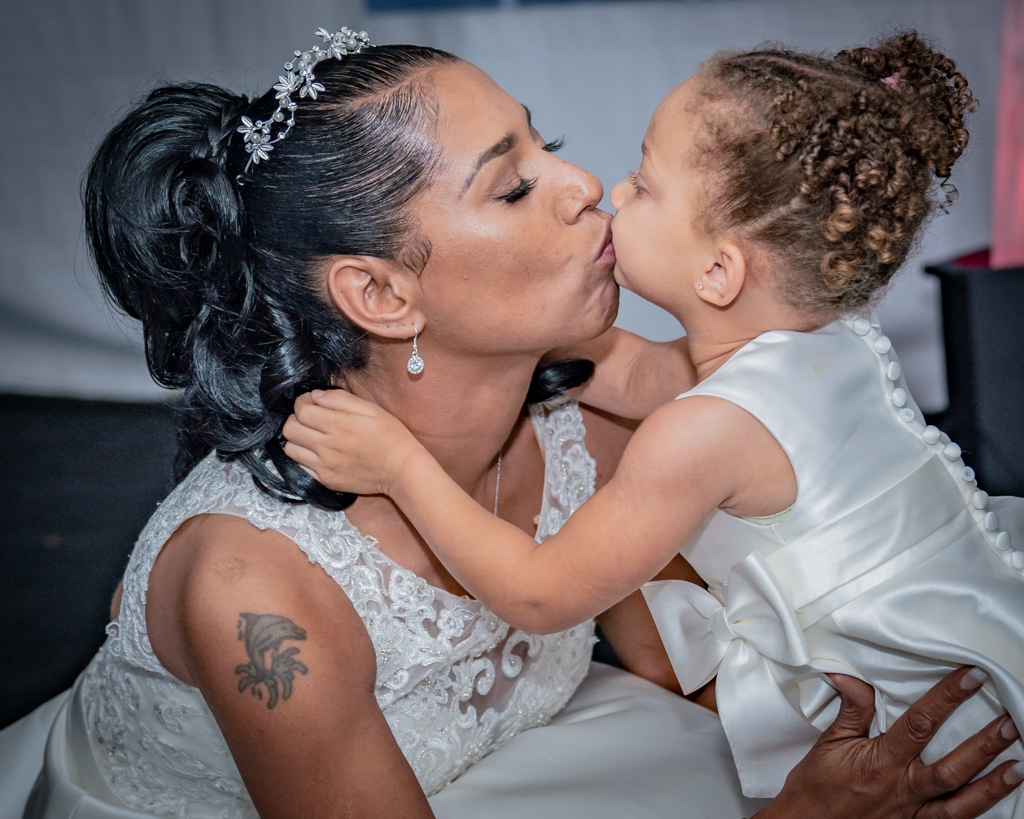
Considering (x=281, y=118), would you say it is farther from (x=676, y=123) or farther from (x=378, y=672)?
(x=378, y=672)

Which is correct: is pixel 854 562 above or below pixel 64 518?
above

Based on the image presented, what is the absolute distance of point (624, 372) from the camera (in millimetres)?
1915

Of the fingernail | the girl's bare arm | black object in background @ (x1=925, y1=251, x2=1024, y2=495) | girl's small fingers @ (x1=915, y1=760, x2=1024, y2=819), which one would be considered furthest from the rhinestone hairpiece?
black object in background @ (x1=925, y1=251, x2=1024, y2=495)

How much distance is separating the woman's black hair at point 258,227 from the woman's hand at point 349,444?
0.05m

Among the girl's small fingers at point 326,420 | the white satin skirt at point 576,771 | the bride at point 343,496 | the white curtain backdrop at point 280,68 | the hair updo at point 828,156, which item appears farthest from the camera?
the white curtain backdrop at point 280,68

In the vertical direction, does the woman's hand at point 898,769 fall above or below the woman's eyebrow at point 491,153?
below

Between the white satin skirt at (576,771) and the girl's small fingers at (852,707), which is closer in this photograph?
the girl's small fingers at (852,707)

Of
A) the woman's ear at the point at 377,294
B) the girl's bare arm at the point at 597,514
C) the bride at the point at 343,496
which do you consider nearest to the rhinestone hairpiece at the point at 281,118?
the bride at the point at 343,496

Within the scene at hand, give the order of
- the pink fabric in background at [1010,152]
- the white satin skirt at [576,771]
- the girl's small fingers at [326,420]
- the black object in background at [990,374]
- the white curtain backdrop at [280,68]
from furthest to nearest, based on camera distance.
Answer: the pink fabric in background at [1010,152]
the white curtain backdrop at [280,68]
the black object in background at [990,374]
the white satin skirt at [576,771]
the girl's small fingers at [326,420]

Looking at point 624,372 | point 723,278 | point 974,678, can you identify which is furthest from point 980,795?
point 624,372

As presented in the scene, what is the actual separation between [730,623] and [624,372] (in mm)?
597

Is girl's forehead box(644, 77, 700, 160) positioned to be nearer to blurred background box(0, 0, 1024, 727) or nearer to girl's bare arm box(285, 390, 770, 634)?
girl's bare arm box(285, 390, 770, 634)

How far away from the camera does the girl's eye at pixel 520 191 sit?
57.6 inches

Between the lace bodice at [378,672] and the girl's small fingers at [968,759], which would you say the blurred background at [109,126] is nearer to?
the lace bodice at [378,672]
